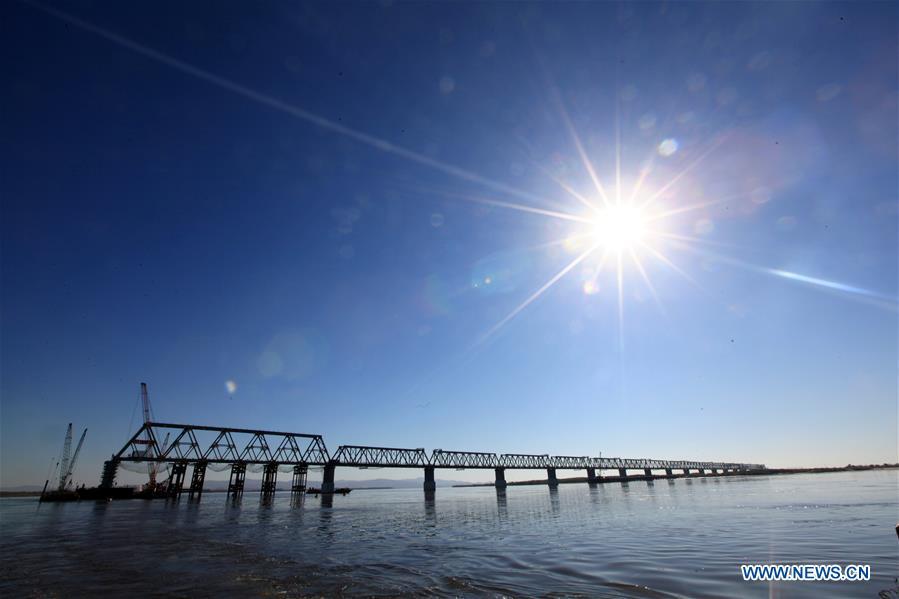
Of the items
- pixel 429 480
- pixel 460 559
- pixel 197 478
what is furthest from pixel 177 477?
pixel 460 559

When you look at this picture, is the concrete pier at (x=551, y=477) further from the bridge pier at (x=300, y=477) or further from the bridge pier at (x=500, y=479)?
the bridge pier at (x=300, y=477)

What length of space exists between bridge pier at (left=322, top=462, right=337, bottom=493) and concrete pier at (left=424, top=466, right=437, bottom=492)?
25.7 metres

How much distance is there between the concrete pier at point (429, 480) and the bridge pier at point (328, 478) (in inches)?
1013

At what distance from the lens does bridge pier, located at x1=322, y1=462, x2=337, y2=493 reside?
96.3 m

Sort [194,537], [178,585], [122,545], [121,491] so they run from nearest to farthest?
1. [178,585]
2. [122,545]
3. [194,537]
4. [121,491]

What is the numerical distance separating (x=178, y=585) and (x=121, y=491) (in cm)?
11071

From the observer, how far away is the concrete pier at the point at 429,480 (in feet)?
358

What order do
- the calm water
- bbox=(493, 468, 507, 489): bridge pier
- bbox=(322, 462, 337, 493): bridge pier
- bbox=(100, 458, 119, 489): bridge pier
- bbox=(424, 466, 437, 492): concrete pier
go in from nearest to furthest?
the calm water
bbox=(100, 458, 119, 489): bridge pier
bbox=(322, 462, 337, 493): bridge pier
bbox=(424, 466, 437, 492): concrete pier
bbox=(493, 468, 507, 489): bridge pier

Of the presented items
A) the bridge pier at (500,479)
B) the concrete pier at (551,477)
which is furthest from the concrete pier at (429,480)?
the concrete pier at (551,477)

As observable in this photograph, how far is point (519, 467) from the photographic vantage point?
141 m

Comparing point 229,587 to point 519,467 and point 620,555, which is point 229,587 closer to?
point 620,555

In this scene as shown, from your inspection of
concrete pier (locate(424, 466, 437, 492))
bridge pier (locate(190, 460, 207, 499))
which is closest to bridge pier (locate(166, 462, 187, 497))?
bridge pier (locate(190, 460, 207, 499))

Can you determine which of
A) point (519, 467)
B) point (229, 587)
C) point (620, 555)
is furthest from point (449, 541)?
point (519, 467)

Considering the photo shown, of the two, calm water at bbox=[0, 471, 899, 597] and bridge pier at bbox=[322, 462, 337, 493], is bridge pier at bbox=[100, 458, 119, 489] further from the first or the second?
calm water at bbox=[0, 471, 899, 597]
